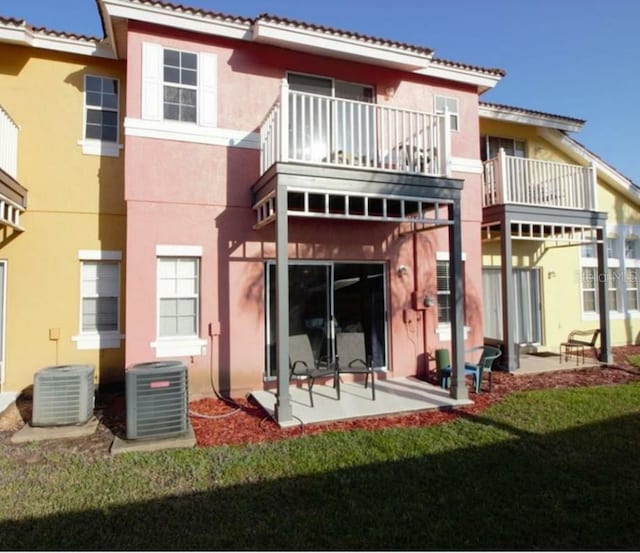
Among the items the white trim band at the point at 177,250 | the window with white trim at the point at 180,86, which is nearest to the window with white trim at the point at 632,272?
the white trim band at the point at 177,250

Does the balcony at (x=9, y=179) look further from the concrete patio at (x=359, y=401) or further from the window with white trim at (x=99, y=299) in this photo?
the concrete patio at (x=359, y=401)

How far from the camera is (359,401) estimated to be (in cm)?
736

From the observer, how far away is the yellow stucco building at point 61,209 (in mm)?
8008

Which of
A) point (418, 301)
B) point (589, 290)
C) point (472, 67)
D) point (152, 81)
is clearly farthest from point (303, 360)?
point (589, 290)

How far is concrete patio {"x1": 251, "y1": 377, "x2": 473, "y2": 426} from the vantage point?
6.67 m

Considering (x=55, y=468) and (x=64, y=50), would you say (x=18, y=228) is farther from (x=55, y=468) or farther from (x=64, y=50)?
(x=55, y=468)

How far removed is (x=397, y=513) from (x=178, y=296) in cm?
545

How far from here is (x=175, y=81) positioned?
792 centimetres

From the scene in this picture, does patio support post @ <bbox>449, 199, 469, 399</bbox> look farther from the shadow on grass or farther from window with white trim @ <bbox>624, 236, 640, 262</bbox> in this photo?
window with white trim @ <bbox>624, 236, 640, 262</bbox>

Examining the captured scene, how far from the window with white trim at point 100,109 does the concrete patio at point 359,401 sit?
5.96m

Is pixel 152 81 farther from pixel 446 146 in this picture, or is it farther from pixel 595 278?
pixel 595 278

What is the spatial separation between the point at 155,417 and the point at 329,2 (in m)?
9.58

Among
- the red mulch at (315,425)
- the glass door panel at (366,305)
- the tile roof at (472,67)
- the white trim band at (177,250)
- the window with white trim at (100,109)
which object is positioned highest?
the tile roof at (472,67)

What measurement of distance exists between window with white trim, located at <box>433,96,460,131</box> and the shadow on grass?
24.9ft
